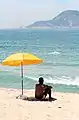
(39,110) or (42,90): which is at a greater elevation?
(42,90)

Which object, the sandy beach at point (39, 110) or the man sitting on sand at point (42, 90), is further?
the man sitting on sand at point (42, 90)

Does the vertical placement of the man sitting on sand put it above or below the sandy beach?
above

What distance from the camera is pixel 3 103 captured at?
39.3 ft

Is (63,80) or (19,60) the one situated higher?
(19,60)

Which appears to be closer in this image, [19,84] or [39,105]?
[39,105]

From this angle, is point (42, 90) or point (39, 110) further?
point (42, 90)

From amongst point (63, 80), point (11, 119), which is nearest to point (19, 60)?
point (11, 119)

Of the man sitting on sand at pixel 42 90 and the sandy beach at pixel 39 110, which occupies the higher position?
the man sitting on sand at pixel 42 90

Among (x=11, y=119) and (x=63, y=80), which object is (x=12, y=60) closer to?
(x=11, y=119)

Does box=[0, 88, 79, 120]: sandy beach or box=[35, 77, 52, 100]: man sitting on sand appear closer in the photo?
box=[0, 88, 79, 120]: sandy beach

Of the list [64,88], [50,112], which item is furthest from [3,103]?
[64,88]

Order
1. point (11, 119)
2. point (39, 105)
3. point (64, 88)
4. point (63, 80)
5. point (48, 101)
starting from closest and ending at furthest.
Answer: point (11, 119), point (39, 105), point (48, 101), point (64, 88), point (63, 80)

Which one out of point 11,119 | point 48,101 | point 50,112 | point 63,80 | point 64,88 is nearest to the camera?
point 11,119

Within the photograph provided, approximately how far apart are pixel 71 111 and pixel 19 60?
9.21 feet
